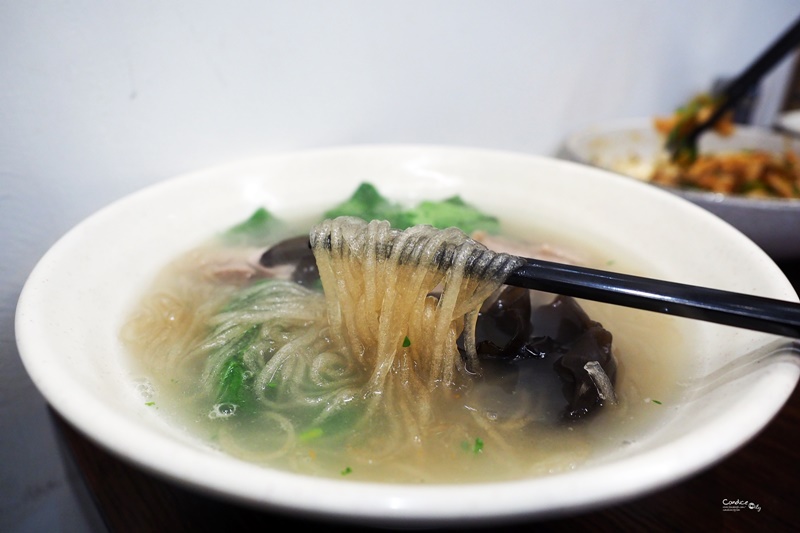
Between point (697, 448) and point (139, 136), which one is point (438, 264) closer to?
point (697, 448)

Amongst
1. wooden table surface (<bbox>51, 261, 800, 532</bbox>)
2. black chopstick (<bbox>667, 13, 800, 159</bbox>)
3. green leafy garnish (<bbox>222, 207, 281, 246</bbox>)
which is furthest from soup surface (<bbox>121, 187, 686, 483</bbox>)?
black chopstick (<bbox>667, 13, 800, 159</bbox>)

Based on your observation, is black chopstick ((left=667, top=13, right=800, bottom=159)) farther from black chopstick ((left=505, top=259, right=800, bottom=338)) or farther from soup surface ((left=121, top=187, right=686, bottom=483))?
black chopstick ((left=505, top=259, right=800, bottom=338))

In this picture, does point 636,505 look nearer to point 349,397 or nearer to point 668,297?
point 668,297

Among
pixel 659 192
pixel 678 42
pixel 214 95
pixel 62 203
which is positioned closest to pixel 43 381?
pixel 62 203

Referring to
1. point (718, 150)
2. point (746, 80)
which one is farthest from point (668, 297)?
point (718, 150)

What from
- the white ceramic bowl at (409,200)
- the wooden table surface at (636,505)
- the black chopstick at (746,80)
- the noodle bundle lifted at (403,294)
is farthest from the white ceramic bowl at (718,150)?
the noodle bundle lifted at (403,294)

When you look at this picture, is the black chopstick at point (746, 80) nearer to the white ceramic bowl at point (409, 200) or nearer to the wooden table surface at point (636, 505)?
the white ceramic bowl at point (409, 200)

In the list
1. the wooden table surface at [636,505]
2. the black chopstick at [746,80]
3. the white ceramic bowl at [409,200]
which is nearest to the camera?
the white ceramic bowl at [409,200]
